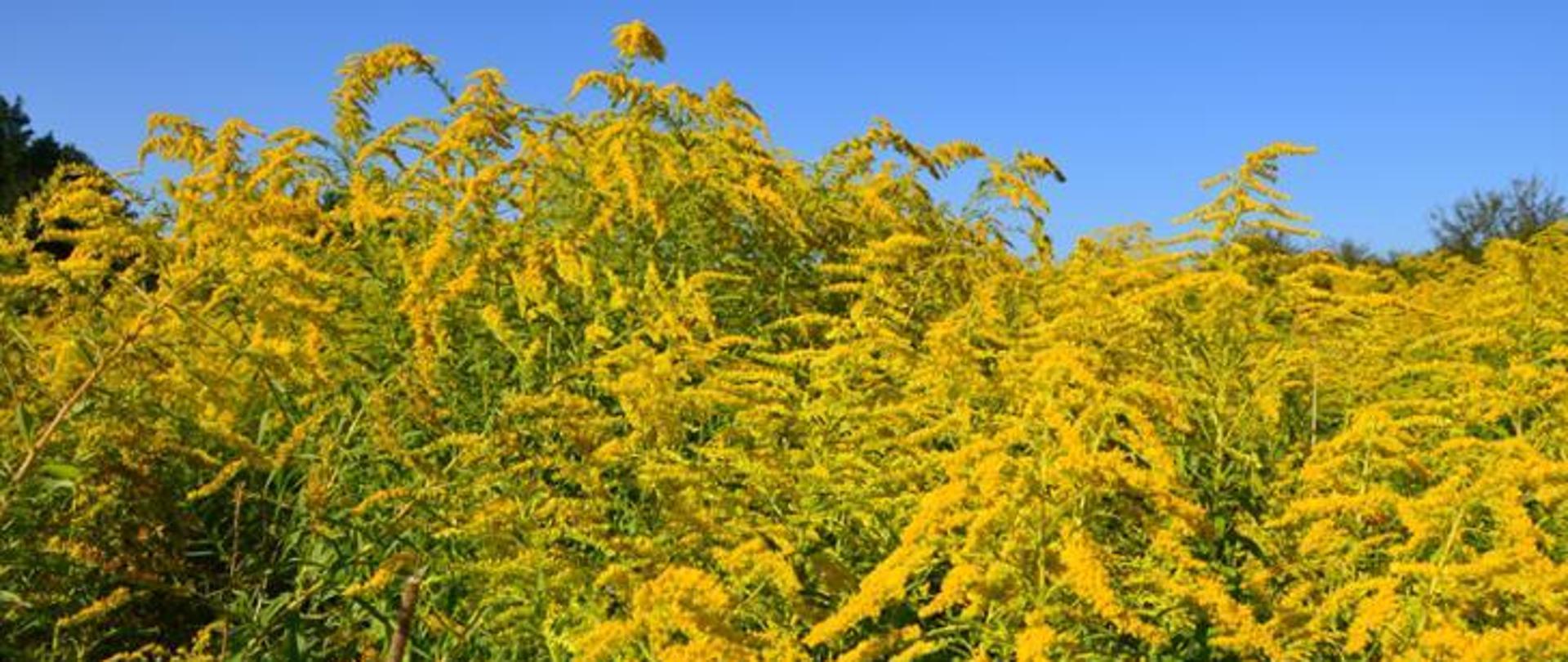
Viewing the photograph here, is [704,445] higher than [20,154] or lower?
lower

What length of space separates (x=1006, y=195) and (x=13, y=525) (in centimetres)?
326

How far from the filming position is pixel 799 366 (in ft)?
10.8

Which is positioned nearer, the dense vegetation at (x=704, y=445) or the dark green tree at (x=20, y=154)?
the dense vegetation at (x=704, y=445)

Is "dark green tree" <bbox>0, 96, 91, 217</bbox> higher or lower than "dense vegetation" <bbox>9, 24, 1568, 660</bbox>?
higher

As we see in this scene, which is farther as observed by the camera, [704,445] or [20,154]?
[20,154]

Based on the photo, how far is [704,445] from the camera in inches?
118

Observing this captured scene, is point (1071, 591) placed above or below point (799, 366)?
below

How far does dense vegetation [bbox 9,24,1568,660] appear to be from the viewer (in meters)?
2.23

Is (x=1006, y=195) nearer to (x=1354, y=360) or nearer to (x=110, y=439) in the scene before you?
(x=1354, y=360)

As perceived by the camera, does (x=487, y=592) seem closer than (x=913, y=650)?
No

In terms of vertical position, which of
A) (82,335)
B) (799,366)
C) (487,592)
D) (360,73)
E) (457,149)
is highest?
(360,73)

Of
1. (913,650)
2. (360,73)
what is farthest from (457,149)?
(913,650)

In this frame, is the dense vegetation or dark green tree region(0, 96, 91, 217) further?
dark green tree region(0, 96, 91, 217)

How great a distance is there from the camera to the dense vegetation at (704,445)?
87.7 inches
